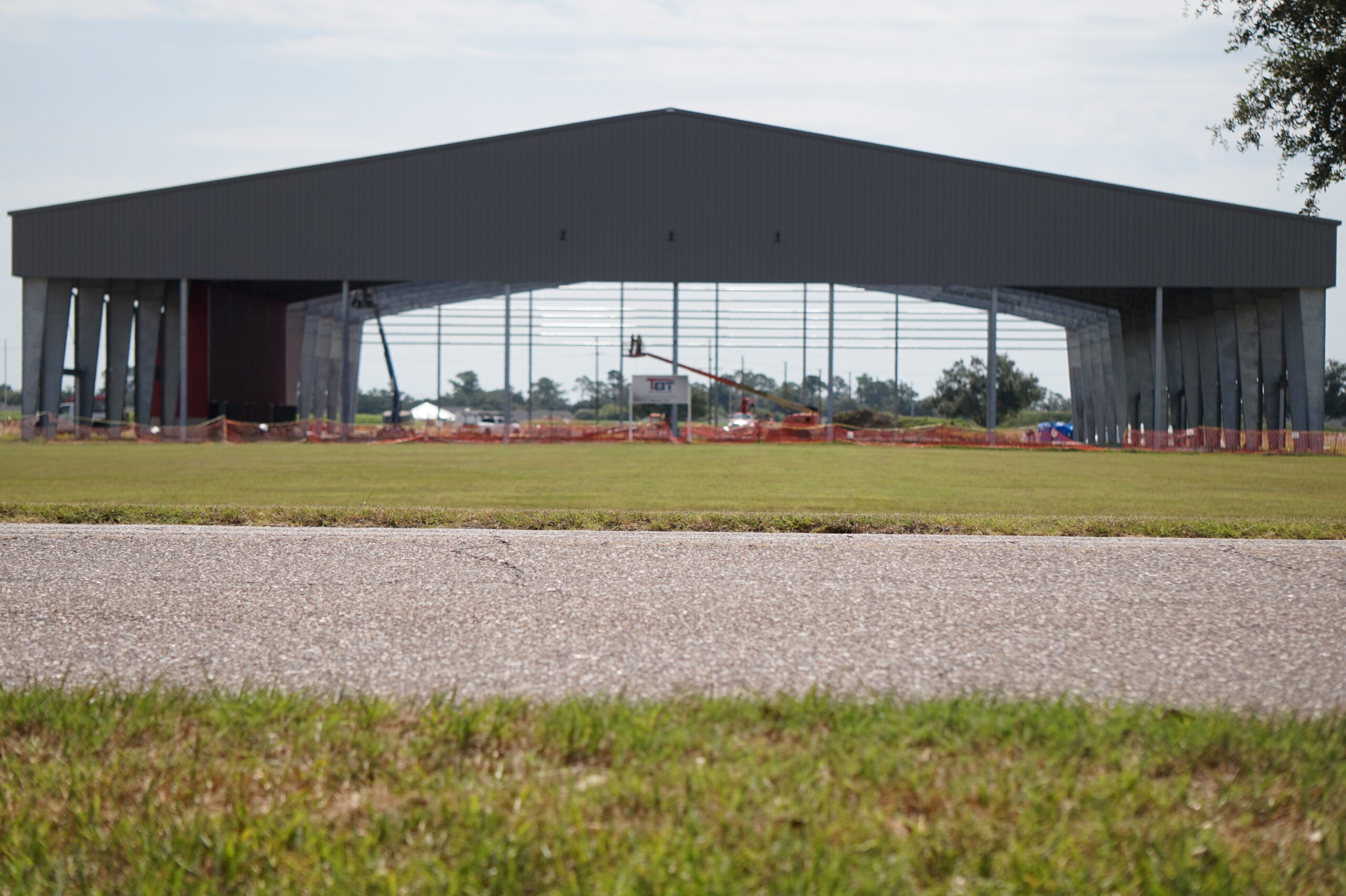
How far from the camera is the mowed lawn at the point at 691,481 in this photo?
15.1m

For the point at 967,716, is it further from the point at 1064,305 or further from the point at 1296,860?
the point at 1064,305

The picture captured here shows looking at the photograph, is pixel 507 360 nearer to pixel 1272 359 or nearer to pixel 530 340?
pixel 530 340

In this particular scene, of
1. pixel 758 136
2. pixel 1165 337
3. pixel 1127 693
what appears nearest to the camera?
pixel 1127 693

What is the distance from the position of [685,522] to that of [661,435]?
135ft

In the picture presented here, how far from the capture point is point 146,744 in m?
4.16

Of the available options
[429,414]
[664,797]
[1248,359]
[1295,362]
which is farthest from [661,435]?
[429,414]

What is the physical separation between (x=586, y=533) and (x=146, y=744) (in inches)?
263

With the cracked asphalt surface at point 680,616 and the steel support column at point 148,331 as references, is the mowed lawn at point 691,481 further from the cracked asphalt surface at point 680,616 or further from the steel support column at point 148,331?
the steel support column at point 148,331

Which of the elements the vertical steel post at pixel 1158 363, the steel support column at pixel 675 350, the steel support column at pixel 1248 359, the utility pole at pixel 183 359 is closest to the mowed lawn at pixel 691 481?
the vertical steel post at pixel 1158 363

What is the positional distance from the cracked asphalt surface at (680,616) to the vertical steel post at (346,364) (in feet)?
123

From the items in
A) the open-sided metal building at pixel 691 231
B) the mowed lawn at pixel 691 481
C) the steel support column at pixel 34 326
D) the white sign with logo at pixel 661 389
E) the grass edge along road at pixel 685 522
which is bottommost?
the grass edge along road at pixel 685 522

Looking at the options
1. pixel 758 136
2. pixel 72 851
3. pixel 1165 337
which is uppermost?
pixel 758 136

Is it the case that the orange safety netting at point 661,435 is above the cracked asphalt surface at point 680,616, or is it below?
above

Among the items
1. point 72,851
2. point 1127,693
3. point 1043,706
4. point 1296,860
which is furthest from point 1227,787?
point 72,851
